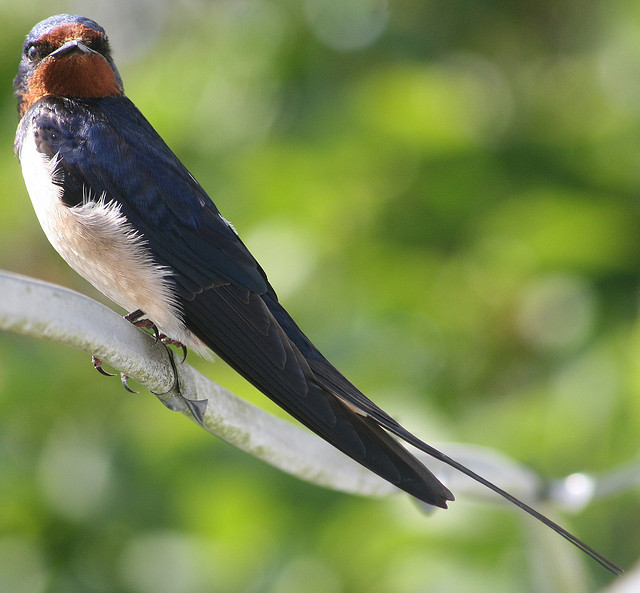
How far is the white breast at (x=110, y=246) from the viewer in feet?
4.04

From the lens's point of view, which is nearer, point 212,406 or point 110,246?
point 212,406

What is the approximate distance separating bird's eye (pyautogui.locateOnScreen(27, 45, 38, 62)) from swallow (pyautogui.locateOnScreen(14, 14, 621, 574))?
0.23ft

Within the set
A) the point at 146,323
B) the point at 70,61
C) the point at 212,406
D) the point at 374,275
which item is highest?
the point at 374,275

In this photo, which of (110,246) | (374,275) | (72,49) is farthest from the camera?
(374,275)

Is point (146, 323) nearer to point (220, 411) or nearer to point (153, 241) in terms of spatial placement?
point (153, 241)

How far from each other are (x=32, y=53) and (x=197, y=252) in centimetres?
44

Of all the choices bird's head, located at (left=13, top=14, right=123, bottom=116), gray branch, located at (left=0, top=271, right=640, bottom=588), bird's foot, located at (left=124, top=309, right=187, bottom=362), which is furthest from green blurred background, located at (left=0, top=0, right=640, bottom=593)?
bird's head, located at (left=13, top=14, right=123, bottom=116)

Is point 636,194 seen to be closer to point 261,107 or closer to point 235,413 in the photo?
point 261,107

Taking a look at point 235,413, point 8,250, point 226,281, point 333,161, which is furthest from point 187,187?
point 8,250

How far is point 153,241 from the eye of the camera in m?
1.26

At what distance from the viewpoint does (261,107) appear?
282cm

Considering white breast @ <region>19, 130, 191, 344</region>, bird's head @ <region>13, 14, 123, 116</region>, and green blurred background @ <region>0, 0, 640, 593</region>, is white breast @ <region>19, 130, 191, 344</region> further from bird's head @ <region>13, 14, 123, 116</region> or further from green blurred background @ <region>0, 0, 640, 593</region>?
green blurred background @ <region>0, 0, 640, 593</region>

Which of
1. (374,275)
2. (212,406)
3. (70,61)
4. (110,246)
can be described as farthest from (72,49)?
(374,275)

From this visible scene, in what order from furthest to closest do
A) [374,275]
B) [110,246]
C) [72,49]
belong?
[374,275] < [72,49] < [110,246]
